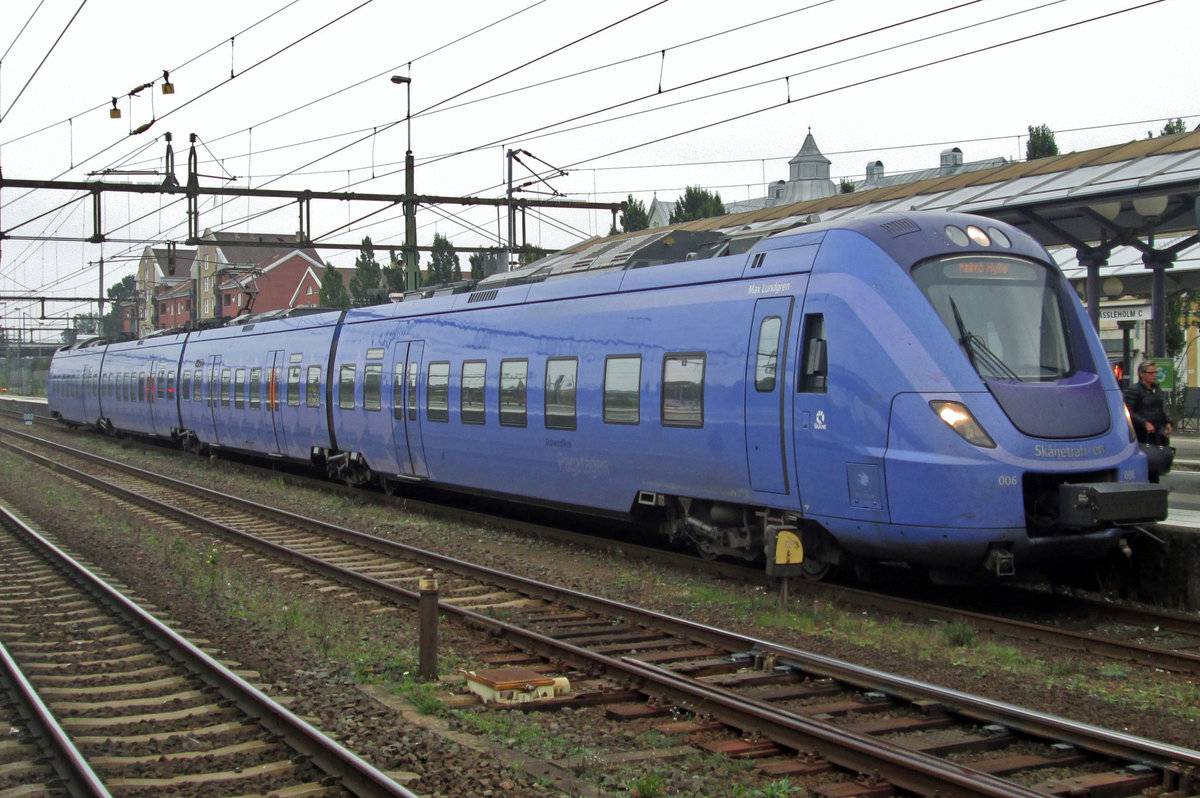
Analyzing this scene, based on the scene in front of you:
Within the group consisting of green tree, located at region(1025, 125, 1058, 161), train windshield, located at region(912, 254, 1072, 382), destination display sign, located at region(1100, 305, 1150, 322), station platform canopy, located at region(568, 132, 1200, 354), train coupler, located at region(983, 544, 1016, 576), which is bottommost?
train coupler, located at region(983, 544, 1016, 576)

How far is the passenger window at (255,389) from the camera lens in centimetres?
2336

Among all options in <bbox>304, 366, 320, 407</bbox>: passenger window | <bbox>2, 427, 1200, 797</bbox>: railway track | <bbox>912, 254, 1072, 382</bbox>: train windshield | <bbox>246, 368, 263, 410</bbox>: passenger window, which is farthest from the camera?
<bbox>246, 368, 263, 410</bbox>: passenger window

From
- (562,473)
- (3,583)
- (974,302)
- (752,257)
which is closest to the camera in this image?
(974,302)

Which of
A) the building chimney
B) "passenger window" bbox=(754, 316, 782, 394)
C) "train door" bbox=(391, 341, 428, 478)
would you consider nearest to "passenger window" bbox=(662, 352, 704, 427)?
"passenger window" bbox=(754, 316, 782, 394)

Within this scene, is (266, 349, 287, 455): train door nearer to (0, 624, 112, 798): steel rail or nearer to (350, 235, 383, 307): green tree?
(0, 624, 112, 798): steel rail

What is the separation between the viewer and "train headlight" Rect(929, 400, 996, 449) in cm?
865

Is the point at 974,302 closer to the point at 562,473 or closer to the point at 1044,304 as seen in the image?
the point at 1044,304

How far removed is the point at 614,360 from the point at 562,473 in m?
1.75

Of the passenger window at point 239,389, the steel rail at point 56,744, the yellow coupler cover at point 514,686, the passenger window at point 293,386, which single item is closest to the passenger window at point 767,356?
the yellow coupler cover at point 514,686

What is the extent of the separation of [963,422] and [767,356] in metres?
2.13

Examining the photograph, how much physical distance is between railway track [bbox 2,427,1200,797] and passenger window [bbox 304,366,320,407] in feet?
34.0

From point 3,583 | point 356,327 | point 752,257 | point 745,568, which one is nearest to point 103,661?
point 3,583

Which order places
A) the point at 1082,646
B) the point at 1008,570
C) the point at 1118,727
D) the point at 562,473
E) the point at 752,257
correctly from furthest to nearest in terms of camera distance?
the point at 562,473, the point at 752,257, the point at 1008,570, the point at 1082,646, the point at 1118,727

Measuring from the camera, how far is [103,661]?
345 inches
